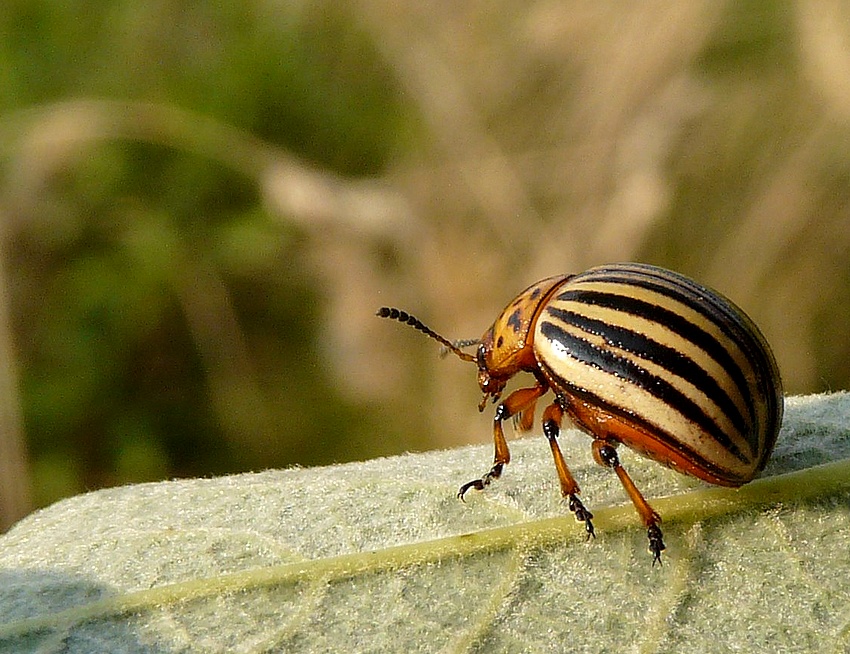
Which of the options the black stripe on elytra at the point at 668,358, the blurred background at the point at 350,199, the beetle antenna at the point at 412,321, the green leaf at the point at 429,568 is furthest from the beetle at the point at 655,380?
the blurred background at the point at 350,199

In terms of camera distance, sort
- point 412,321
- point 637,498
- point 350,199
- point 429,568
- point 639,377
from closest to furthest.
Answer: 1. point 429,568
2. point 637,498
3. point 639,377
4. point 412,321
5. point 350,199

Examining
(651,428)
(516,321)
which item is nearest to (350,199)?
(516,321)

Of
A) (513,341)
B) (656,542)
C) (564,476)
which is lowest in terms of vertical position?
(656,542)

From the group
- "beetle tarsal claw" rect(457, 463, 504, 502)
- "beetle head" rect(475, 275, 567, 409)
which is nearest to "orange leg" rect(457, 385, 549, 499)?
"beetle tarsal claw" rect(457, 463, 504, 502)

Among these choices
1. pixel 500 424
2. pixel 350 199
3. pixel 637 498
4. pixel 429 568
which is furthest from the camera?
pixel 350 199

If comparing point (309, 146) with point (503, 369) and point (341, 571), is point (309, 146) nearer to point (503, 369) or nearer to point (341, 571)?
point (503, 369)

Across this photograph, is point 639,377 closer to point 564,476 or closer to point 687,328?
point 687,328
